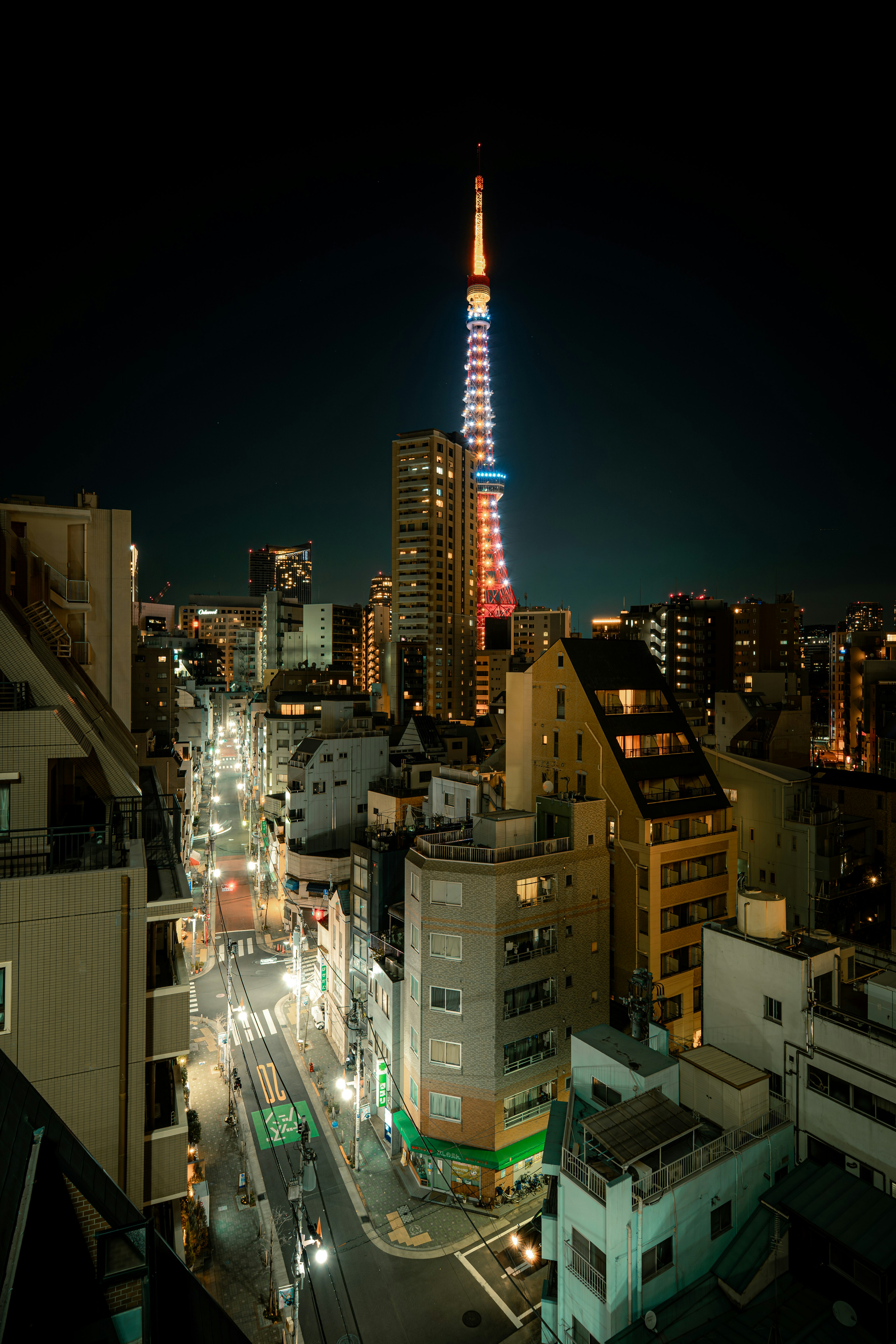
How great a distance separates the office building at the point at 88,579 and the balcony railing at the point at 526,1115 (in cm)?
1460

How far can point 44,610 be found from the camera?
12.9 meters

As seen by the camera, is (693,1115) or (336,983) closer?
(693,1115)

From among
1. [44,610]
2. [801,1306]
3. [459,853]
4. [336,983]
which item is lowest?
[336,983]

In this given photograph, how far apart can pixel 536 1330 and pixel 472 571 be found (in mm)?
90747

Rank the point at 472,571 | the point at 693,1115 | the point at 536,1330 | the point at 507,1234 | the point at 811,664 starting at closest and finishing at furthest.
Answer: the point at 693,1115 < the point at 536,1330 < the point at 507,1234 < the point at 472,571 < the point at 811,664

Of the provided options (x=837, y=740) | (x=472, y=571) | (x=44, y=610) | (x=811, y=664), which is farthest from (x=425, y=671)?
(x=811, y=664)

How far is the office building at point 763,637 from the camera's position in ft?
288

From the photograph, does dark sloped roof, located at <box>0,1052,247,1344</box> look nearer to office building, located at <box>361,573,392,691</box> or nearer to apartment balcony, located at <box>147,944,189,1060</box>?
apartment balcony, located at <box>147,944,189,1060</box>

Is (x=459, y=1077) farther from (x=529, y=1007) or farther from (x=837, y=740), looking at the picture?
(x=837, y=740)

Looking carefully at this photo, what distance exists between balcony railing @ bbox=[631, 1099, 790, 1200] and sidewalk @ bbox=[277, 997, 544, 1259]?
7.57 meters

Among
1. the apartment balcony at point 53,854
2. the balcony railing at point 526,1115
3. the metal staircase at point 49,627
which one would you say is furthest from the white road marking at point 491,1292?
the metal staircase at point 49,627

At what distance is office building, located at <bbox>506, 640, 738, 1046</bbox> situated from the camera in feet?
A: 71.2

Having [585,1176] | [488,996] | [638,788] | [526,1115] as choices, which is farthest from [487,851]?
[585,1176]

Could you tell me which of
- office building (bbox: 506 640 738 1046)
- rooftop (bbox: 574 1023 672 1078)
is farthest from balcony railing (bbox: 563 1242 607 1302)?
office building (bbox: 506 640 738 1046)
